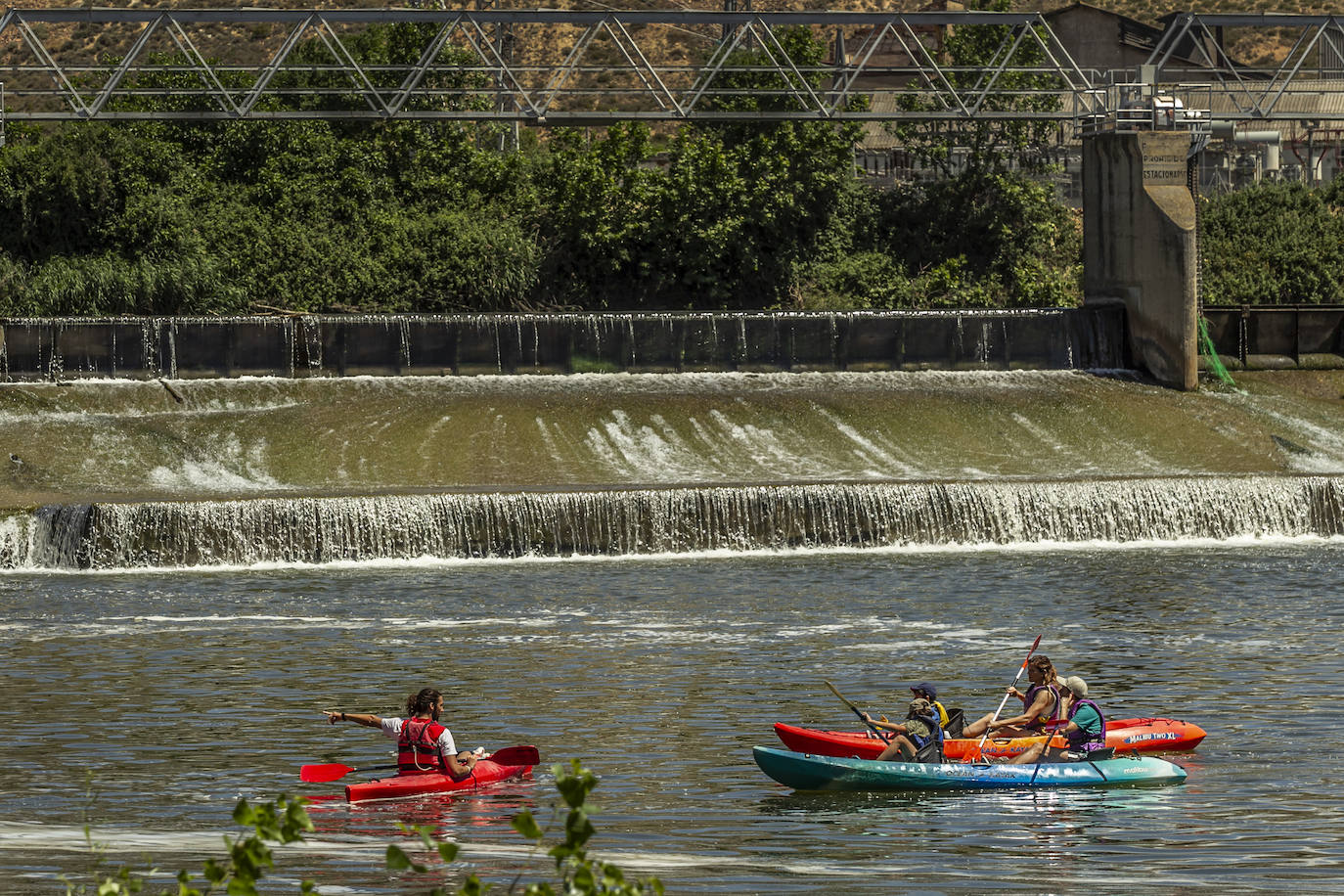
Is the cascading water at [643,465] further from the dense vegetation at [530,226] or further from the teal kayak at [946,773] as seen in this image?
the teal kayak at [946,773]

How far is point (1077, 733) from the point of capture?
59.3 feet

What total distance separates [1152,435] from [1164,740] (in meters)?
28.4

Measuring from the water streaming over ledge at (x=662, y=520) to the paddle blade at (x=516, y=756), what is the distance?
60.8 feet

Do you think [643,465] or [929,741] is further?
[643,465]

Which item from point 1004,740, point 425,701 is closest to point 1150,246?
point 1004,740

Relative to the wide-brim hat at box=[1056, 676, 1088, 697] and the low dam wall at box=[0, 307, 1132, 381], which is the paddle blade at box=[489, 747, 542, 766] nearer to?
the wide-brim hat at box=[1056, 676, 1088, 697]

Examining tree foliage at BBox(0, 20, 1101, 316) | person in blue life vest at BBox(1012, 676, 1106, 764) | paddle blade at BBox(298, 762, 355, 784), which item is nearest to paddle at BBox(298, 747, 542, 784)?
paddle blade at BBox(298, 762, 355, 784)

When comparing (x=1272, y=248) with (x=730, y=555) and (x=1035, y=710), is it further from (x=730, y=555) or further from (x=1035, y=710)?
(x=1035, y=710)

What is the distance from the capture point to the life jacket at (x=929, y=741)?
17.4 m

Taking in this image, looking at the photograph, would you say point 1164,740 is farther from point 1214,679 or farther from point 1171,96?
point 1171,96

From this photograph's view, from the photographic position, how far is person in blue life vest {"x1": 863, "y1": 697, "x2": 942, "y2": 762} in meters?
17.4

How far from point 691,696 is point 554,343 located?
2859 cm

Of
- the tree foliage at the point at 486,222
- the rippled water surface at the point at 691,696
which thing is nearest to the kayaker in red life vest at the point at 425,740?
the rippled water surface at the point at 691,696

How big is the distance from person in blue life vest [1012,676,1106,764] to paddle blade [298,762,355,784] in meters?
5.88
